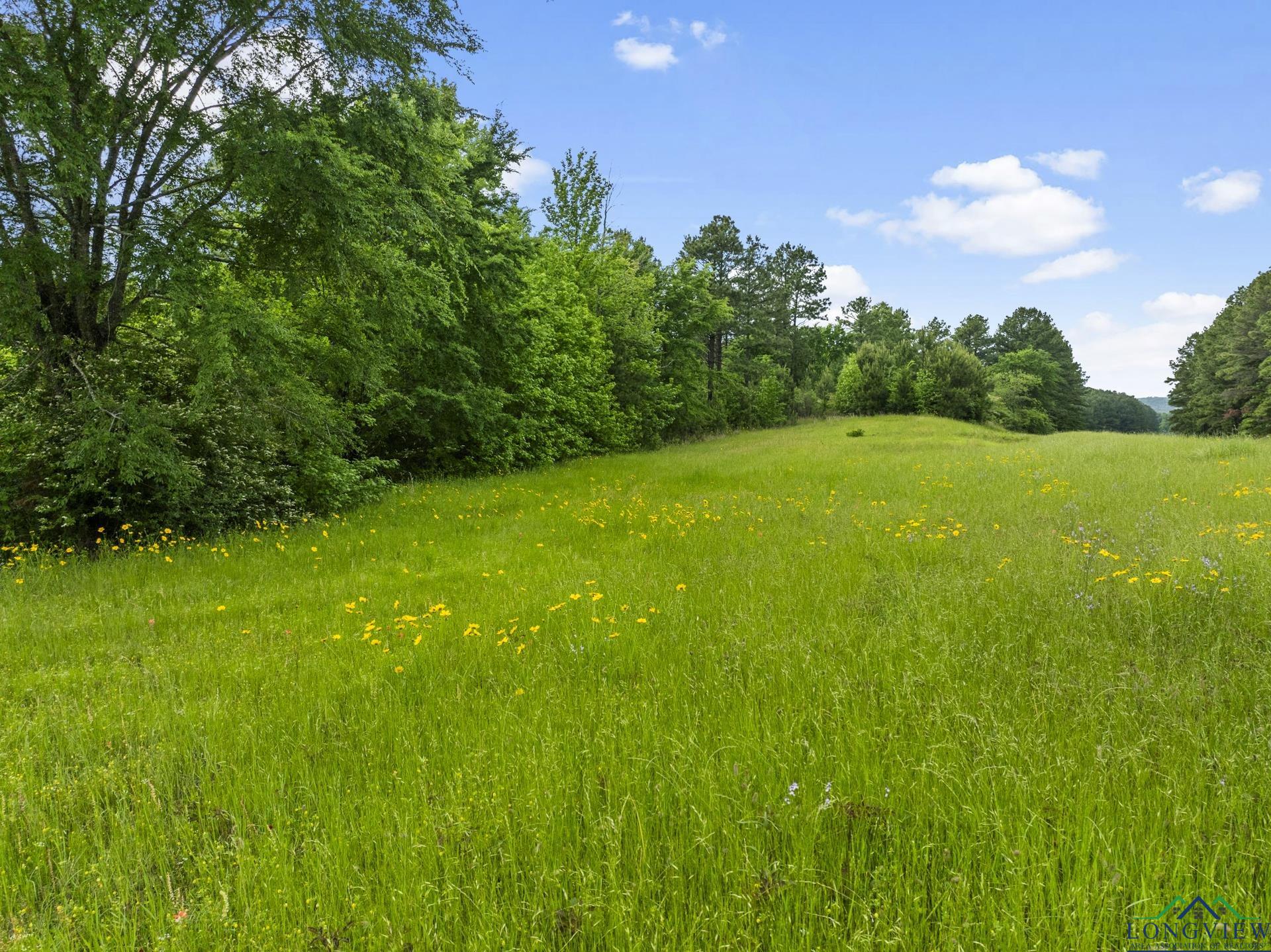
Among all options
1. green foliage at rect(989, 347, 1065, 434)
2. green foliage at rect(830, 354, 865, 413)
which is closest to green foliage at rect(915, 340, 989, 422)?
green foliage at rect(989, 347, 1065, 434)

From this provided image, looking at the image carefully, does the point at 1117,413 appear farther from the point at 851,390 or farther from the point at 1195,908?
the point at 1195,908

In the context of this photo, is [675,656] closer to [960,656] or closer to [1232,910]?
[960,656]

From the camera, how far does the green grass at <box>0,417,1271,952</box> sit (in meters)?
1.79

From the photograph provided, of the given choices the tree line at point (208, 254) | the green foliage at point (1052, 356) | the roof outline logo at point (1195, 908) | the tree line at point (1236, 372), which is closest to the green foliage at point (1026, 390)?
the green foliage at point (1052, 356)

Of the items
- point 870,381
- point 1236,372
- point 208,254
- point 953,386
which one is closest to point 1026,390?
point 1236,372

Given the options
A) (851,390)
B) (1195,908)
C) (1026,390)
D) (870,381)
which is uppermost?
(1026,390)

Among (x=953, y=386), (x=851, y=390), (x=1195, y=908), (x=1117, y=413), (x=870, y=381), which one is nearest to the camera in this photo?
(x=1195, y=908)

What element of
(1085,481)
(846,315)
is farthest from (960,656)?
(846,315)

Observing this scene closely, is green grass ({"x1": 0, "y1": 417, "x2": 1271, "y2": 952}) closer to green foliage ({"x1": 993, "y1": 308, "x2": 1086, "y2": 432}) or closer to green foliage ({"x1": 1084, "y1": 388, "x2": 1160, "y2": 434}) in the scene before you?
green foliage ({"x1": 993, "y1": 308, "x2": 1086, "y2": 432})

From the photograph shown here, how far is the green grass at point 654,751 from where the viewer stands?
1795mm

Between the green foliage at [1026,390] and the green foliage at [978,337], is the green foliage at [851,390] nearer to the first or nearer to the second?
the green foliage at [1026,390]

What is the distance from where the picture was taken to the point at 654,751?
2611 mm

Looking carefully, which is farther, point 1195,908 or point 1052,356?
point 1052,356

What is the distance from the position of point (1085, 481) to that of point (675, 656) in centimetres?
904
